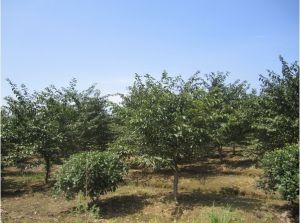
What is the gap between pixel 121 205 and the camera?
45.8 ft

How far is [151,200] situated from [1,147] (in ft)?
26.4

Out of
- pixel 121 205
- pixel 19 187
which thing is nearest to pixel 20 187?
pixel 19 187

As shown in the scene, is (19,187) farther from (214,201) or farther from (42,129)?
(214,201)

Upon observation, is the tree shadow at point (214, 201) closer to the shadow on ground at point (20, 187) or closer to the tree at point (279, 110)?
the tree at point (279, 110)

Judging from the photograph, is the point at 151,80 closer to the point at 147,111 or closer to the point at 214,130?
the point at 147,111

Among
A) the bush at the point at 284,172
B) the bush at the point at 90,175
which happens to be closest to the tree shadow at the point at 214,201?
the bush at the point at 284,172

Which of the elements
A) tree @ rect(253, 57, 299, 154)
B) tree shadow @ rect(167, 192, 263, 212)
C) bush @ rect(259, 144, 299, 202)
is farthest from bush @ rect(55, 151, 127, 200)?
tree @ rect(253, 57, 299, 154)

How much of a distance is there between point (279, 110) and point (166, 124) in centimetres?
704

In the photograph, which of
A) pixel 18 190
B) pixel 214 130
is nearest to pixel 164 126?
pixel 214 130

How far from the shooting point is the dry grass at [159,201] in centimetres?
1223

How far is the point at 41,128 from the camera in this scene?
1847 centimetres

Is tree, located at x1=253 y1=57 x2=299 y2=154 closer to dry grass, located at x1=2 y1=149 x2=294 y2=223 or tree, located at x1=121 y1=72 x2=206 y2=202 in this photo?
dry grass, located at x1=2 y1=149 x2=294 y2=223

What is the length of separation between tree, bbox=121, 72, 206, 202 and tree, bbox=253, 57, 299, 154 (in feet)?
16.6

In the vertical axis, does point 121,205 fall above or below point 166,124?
below
